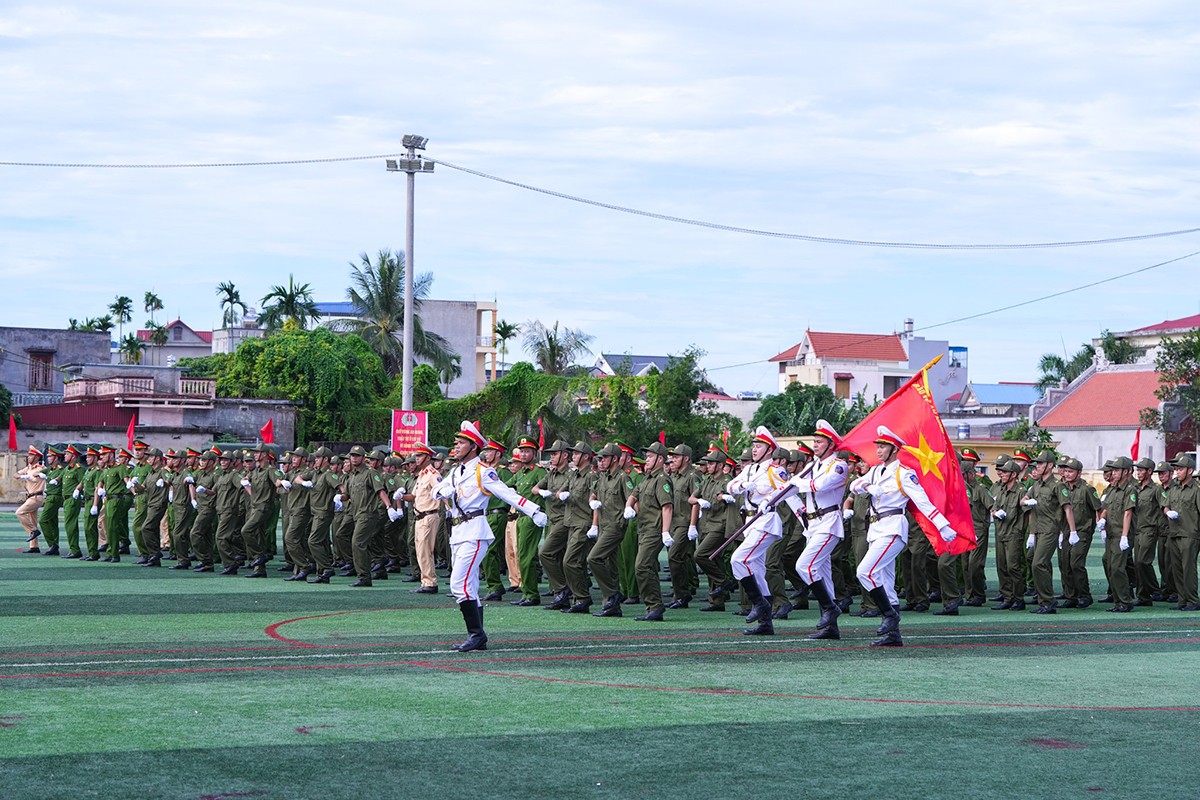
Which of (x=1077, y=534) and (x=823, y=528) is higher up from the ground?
(x=823, y=528)

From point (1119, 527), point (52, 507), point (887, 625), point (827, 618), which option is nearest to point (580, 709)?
point (887, 625)

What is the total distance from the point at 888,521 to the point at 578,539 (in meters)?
3.84

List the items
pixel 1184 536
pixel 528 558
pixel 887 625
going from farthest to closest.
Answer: pixel 1184 536, pixel 528 558, pixel 887 625

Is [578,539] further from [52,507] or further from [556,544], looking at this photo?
[52,507]

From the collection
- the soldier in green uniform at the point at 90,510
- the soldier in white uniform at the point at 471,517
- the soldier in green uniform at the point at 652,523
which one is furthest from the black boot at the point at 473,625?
the soldier in green uniform at the point at 90,510

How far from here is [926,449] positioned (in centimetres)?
1375

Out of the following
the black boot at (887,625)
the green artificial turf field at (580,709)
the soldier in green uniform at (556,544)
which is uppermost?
the soldier in green uniform at (556,544)

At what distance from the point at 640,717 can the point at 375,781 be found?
7.13 feet

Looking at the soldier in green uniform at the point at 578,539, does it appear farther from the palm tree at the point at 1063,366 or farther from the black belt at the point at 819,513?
the palm tree at the point at 1063,366

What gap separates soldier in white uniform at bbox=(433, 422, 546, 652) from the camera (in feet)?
37.8

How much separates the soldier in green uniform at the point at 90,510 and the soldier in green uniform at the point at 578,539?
10169 mm

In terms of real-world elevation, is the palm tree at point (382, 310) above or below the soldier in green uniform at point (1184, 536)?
above

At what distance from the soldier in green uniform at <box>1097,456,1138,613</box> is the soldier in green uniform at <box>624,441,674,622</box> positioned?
18.0 ft

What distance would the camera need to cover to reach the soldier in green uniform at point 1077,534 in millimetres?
16641
